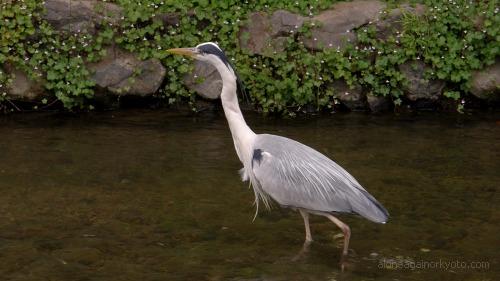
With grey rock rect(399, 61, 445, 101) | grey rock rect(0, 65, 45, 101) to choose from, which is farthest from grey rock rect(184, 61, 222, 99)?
grey rock rect(399, 61, 445, 101)

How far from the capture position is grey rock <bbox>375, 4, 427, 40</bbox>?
30.8 ft

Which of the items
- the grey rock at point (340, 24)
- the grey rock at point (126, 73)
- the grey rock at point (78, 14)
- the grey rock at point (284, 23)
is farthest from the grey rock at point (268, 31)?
the grey rock at point (78, 14)

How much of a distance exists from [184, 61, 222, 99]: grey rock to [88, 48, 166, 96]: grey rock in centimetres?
30

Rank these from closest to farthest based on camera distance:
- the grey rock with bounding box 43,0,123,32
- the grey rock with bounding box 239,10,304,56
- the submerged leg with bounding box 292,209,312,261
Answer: the submerged leg with bounding box 292,209,312,261
the grey rock with bounding box 43,0,123,32
the grey rock with bounding box 239,10,304,56

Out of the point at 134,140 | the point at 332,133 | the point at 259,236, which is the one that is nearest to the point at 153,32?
the point at 134,140

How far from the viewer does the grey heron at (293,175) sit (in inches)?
233

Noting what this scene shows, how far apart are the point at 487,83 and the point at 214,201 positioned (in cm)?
377

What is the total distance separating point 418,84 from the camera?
9328 mm

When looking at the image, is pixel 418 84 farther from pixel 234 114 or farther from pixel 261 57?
pixel 234 114

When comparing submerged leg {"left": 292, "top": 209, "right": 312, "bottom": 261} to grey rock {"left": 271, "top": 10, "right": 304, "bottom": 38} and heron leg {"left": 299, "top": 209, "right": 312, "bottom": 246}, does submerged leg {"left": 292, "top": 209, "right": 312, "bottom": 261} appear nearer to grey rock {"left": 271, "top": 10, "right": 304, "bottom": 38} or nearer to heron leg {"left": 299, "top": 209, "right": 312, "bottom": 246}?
heron leg {"left": 299, "top": 209, "right": 312, "bottom": 246}

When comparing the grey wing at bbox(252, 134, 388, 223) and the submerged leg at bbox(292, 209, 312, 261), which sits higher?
the grey wing at bbox(252, 134, 388, 223)

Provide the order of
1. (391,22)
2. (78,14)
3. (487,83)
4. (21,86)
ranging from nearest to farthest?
(21,86), (78,14), (487,83), (391,22)

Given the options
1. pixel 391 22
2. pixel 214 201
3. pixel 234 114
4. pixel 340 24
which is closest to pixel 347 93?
pixel 340 24

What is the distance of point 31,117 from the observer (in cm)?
903
